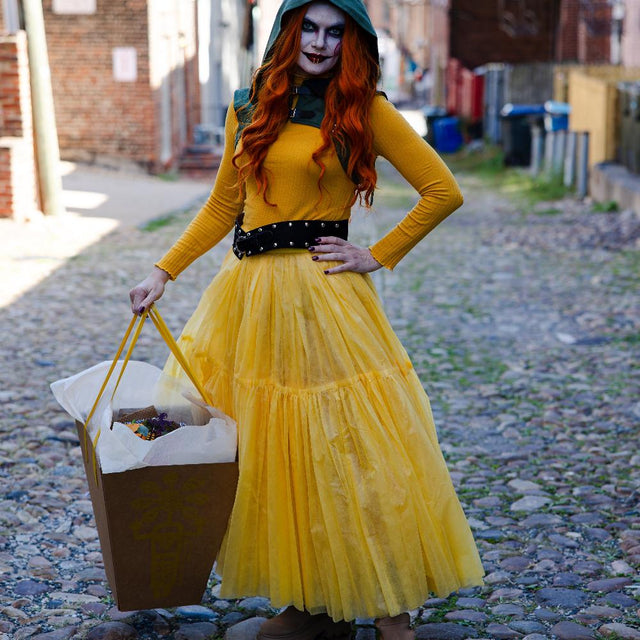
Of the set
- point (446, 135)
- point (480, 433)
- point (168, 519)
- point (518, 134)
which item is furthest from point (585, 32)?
point (168, 519)

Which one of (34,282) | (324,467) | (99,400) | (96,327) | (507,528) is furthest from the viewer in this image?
(34,282)

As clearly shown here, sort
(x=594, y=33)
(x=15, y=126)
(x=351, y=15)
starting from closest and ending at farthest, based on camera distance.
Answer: (x=351, y=15) < (x=15, y=126) < (x=594, y=33)

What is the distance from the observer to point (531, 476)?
16.0 ft

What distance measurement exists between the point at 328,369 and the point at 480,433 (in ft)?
8.94

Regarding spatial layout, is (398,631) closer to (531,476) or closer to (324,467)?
(324,467)

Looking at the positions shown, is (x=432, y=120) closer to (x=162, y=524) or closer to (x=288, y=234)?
(x=288, y=234)

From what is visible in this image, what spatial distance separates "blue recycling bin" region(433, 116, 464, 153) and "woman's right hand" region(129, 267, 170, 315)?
26217 millimetres

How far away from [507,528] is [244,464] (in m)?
1.67

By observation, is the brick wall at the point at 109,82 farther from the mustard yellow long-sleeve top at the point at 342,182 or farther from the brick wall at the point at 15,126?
the mustard yellow long-sleeve top at the point at 342,182

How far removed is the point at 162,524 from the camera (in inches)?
117

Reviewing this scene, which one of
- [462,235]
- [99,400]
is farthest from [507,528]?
[462,235]

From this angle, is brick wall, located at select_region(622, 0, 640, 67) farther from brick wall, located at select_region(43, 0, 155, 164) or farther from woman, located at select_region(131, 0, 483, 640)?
woman, located at select_region(131, 0, 483, 640)

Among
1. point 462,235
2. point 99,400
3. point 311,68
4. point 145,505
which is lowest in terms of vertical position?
point 462,235

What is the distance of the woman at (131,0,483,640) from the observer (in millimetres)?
2904
